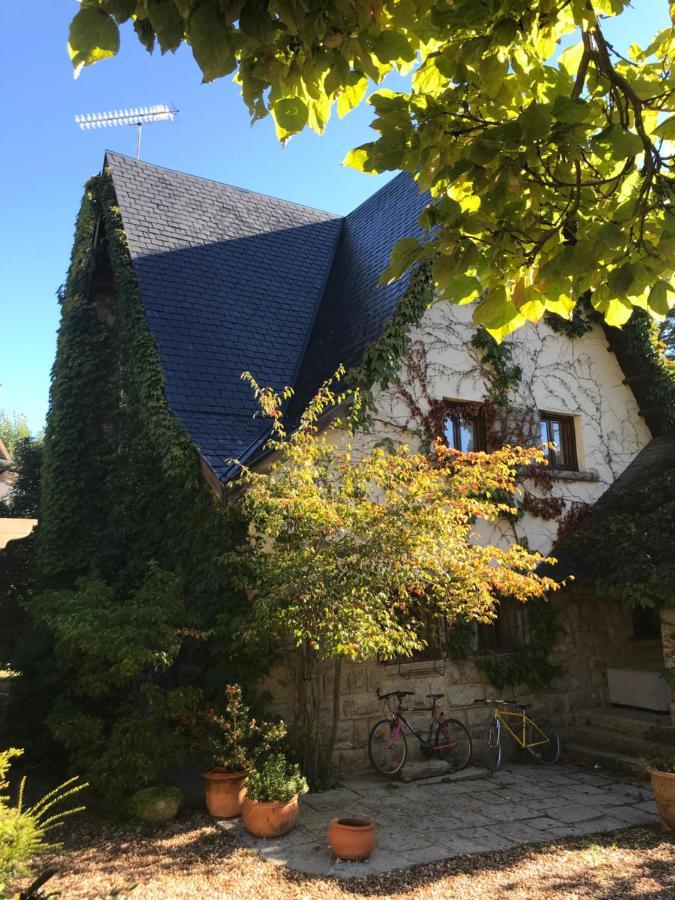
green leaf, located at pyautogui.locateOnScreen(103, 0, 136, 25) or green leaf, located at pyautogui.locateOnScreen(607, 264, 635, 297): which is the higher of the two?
green leaf, located at pyautogui.locateOnScreen(103, 0, 136, 25)

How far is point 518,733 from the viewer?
351 inches

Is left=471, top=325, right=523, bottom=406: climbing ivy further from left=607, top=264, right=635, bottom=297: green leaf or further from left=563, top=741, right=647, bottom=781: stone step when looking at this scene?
left=607, top=264, right=635, bottom=297: green leaf

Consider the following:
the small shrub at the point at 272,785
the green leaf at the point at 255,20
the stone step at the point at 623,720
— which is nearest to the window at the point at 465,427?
the stone step at the point at 623,720

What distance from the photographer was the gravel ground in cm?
489

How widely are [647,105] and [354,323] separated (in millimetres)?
7103

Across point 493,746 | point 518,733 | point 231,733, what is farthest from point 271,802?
point 518,733

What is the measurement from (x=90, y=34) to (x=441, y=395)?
24.9 feet

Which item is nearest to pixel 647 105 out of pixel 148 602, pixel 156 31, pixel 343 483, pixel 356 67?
pixel 356 67

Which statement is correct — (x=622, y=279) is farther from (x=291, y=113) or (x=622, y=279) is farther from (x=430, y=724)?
(x=430, y=724)

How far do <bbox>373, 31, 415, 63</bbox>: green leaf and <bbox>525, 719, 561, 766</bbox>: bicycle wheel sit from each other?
8021 mm

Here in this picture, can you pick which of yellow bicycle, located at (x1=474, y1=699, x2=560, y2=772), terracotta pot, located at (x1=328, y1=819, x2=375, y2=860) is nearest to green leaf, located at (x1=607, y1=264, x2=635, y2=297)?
terracotta pot, located at (x1=328, y1=819, x2=375, y2=860)

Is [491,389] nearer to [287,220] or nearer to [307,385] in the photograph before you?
[307,385]

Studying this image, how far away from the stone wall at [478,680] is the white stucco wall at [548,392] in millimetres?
1405

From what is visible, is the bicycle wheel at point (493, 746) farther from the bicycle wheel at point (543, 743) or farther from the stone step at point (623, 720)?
the stone step at point (623, 720)
